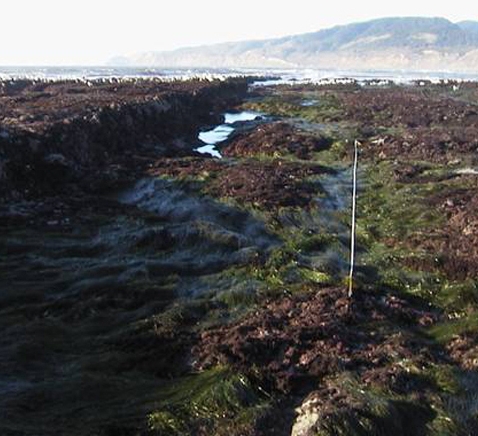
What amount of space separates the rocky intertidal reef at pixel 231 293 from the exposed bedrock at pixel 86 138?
0.55 ft

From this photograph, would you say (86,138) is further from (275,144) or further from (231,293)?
(231,293)

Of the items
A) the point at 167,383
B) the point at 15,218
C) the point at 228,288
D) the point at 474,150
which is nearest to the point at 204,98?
the point at 474,150

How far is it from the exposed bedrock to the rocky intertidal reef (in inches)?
6.6

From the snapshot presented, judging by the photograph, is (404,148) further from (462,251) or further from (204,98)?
(204,98)

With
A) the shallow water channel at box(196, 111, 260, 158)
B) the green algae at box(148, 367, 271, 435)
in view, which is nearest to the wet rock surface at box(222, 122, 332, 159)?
the shallow water channel at box(196, 111, 260, 158)

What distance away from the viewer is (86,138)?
2989 cm

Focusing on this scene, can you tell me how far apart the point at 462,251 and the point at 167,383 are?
10013 millimetres

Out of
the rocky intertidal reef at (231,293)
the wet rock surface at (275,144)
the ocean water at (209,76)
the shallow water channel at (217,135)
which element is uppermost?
the rocky intertidal reef at (231,293)

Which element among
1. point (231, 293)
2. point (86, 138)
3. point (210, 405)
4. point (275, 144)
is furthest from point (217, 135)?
point (210, 405)

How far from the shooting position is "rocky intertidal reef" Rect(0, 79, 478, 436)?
970 centimetres

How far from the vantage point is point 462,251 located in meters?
16.9

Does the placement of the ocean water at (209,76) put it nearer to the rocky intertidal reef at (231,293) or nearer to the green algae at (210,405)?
the rocky intertidal reef at (231,293)

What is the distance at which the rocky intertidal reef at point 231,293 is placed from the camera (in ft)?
31.8

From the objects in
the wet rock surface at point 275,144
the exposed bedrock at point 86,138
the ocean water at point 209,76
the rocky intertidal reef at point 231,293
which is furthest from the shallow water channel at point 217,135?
the ocean water at point 209,76
